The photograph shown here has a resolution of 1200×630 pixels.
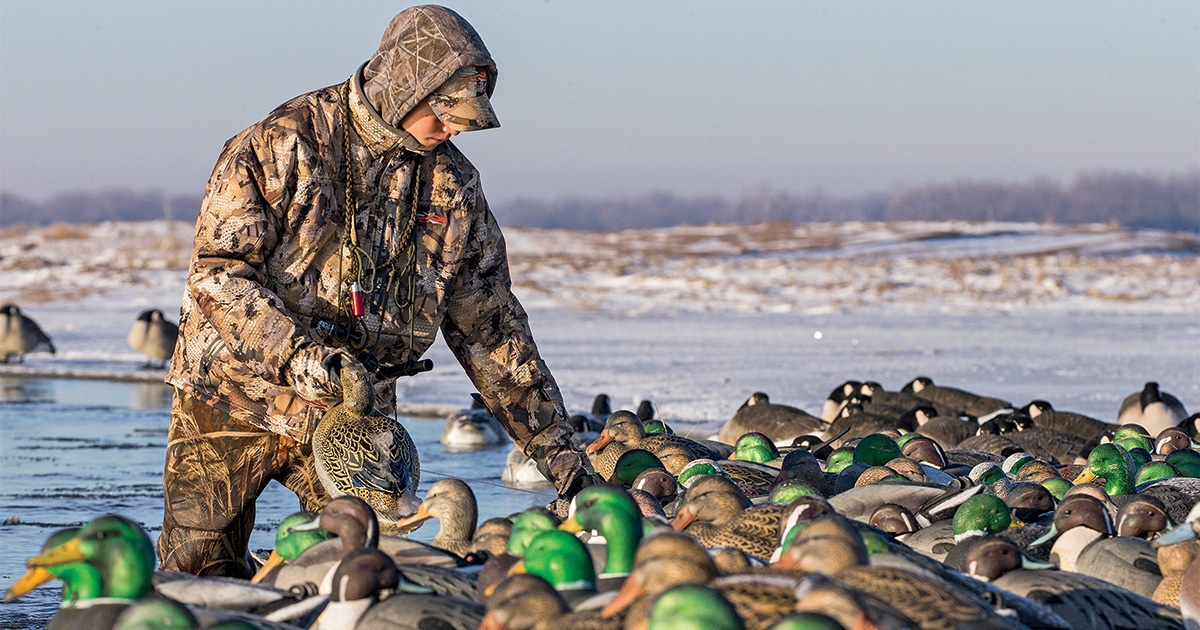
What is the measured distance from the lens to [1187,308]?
78.5 feet

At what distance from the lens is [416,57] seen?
3805 millimetres

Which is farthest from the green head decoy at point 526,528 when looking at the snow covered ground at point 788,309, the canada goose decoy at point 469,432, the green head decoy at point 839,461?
the snow covered ground at point 788,309

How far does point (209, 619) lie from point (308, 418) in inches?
51.9

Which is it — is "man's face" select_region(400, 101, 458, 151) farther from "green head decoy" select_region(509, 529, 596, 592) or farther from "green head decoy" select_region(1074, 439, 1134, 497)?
"green head decoy" select_region(1074, 439, 1134, 497)

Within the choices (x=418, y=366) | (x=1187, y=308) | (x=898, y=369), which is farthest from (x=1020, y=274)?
(x=418, y=366)

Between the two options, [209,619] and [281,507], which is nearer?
[209,619]

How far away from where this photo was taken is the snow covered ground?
1261 centimetres

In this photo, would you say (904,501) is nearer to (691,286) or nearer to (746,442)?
(746,442)

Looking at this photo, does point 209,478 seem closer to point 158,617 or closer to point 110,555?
point 110,555

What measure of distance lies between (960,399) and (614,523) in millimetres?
7522

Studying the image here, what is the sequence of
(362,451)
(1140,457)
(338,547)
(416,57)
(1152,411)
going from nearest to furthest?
1. (338,547)
2. (362,451)
3. (416,57)
4. (1140,457)
5. (1152,411)

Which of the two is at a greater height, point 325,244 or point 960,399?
point 325,244

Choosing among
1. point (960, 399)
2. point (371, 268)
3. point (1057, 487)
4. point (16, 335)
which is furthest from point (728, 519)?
point (16, 335)

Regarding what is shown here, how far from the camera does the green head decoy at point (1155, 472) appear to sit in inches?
208
